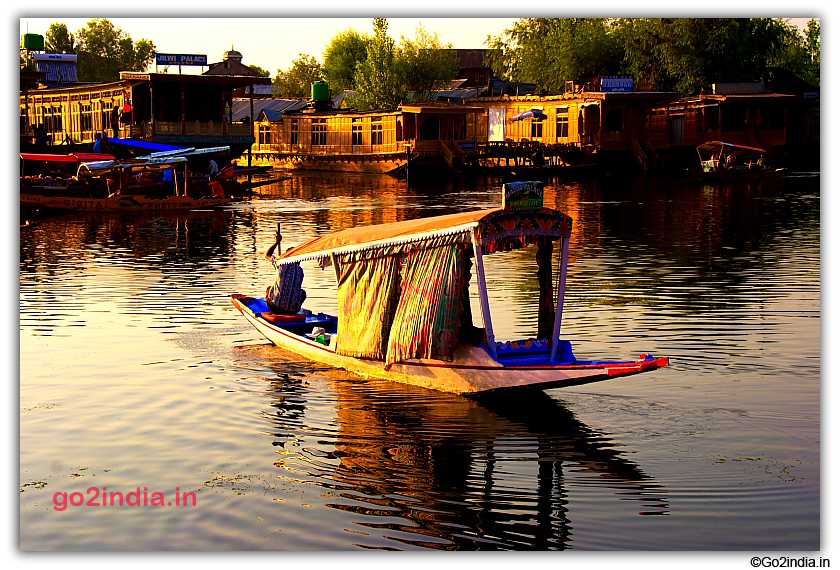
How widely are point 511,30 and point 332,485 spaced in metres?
54.7

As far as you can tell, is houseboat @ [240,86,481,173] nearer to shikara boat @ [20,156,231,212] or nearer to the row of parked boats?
the row of parked boats

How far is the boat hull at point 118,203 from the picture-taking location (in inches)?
1314

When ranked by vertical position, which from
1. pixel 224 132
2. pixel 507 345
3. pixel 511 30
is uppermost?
pixel 511 30

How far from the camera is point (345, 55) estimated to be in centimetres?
8025

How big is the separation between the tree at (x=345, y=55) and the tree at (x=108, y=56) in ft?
74.6

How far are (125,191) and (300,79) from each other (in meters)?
54.8

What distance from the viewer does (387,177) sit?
56156 millimetres

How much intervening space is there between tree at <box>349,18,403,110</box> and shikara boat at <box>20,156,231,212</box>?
32.1 metres

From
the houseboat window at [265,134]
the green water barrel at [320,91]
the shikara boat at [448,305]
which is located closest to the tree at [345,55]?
the green water barrel at [320,91]

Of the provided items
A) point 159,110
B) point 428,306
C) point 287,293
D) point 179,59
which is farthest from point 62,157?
point 428,306

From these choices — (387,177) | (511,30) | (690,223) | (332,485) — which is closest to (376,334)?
(332,485)

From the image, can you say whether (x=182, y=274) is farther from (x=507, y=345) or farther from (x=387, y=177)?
(x=387, y=177)

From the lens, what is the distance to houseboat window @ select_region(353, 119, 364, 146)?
59031 millimetres

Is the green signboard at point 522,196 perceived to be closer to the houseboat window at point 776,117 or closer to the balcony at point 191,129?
the balcony at point 191,129
